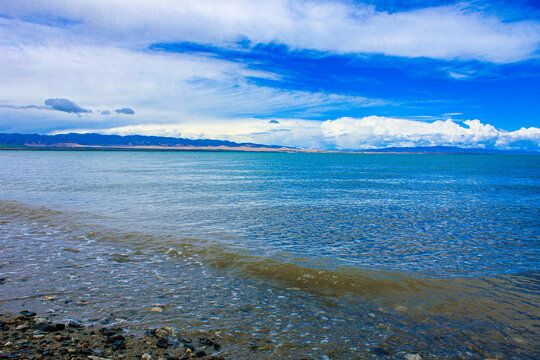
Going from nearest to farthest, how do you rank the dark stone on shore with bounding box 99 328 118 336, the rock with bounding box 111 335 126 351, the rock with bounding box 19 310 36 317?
the rock with bounding box 111 335 126 351, the dark stone on shore with bounding box 99 328 118 336, the rock with bounding box 19 310 36 317

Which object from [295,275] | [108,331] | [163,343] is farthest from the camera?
Answer: [295,275]

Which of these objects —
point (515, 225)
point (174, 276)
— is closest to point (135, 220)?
point (174, 276)

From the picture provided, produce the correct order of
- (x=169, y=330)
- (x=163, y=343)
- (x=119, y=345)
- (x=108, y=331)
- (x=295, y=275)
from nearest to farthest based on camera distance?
(x=119, y=345) < (x=163, y=343) < (x=108, y=331) < (x=169, y=330) < (x=295, y=275)

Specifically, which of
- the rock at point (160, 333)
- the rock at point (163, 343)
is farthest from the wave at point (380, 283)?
the rock at point (163, 343)

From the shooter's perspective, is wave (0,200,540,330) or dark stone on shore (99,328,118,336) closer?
dark stone on shore (99,328,118,336)

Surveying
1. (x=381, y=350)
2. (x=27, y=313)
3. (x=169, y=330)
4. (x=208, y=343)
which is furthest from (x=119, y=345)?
(x=381, y=350)

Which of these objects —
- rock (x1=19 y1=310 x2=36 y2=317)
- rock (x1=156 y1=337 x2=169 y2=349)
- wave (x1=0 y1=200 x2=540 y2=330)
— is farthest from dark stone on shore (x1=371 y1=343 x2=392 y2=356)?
rock (x1=19 y1=310 x2=36 y2=317)

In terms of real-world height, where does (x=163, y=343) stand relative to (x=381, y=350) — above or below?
above

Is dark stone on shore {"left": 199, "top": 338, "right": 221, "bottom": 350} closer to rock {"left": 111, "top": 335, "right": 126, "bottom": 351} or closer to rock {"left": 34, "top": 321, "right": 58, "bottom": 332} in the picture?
rock {"left": 111, "top": 335, "right": 126, "bottom": 351}

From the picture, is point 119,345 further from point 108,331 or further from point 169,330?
point 169,330

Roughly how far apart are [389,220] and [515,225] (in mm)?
8158

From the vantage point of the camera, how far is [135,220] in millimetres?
21219

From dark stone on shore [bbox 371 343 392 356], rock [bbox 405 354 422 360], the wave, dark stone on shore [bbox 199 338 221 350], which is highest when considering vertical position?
dark stone on shore [bbox 199 338 221 350]

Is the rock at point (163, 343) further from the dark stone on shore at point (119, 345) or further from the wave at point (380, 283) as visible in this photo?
the wave at point (380, 283)
